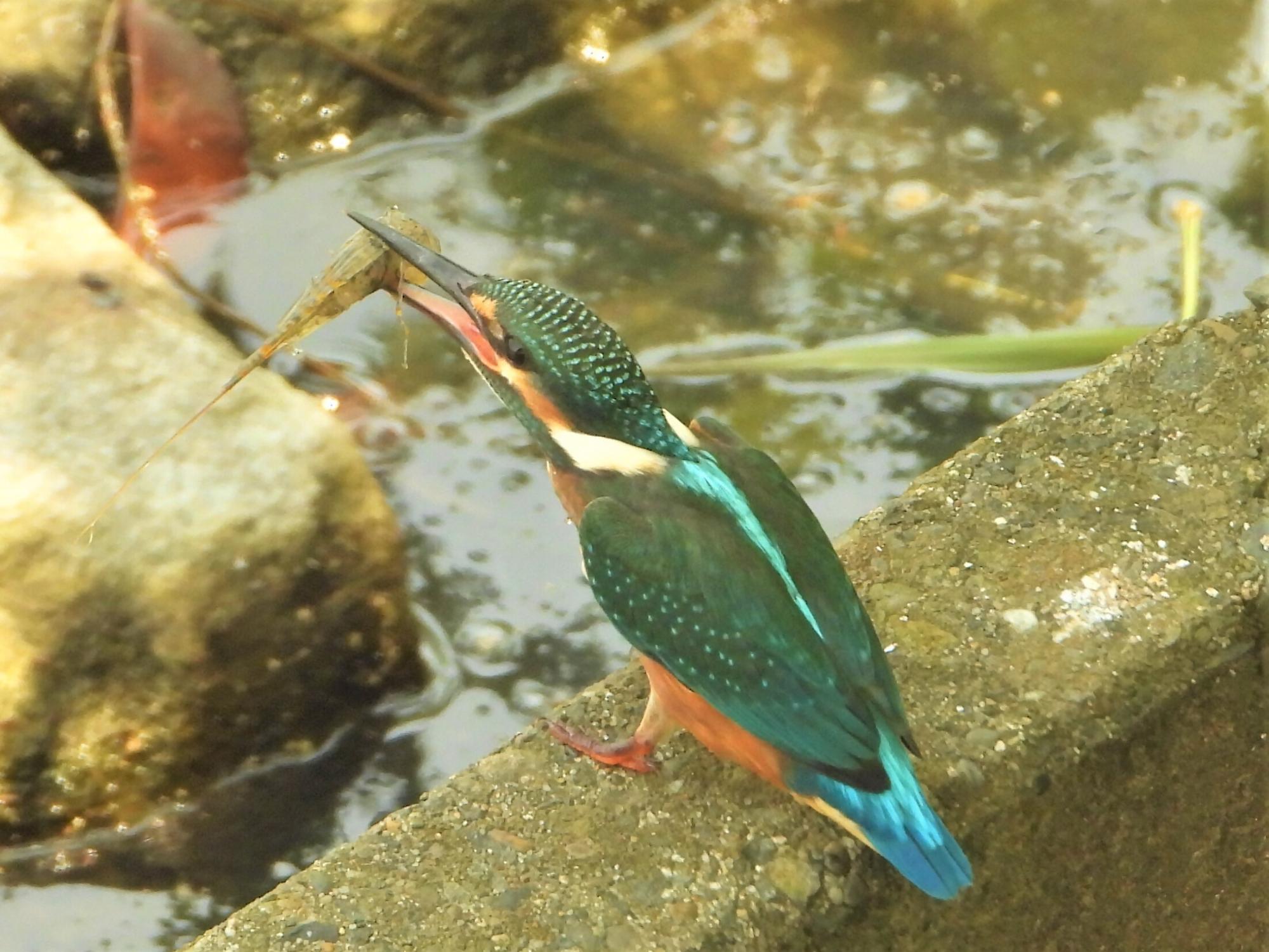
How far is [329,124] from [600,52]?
81 centimetres

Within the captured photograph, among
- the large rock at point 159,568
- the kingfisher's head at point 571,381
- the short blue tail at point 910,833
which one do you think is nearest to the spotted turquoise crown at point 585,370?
the kingfisher's head at point 571,381

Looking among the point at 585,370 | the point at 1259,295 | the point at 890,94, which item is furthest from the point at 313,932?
the point at 890,94

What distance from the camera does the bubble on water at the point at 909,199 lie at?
13.9 feet

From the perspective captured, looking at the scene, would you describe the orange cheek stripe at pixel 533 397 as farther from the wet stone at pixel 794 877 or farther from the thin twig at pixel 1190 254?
the thin twig at pixel 1190 254

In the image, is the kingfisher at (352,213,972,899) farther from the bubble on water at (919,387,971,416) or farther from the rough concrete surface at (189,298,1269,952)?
the bubble on water at (919,387,971,416)

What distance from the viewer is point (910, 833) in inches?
75.2

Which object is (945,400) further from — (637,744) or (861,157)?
(637,744)

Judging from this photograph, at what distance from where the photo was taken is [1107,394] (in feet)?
8.55

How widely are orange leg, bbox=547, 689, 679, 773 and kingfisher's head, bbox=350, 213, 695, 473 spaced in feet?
1.11

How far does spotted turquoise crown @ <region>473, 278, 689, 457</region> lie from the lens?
2283 mm

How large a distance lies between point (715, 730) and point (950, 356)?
153 centimetres

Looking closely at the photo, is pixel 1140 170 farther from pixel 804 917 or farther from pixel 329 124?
pixel 804 917

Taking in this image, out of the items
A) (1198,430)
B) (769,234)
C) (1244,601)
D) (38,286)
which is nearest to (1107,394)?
(1198,430)

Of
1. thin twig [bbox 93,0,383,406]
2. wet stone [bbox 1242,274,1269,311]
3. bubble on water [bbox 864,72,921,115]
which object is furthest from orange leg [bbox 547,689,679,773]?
bubble on water [bbox 864,72,921,115]
